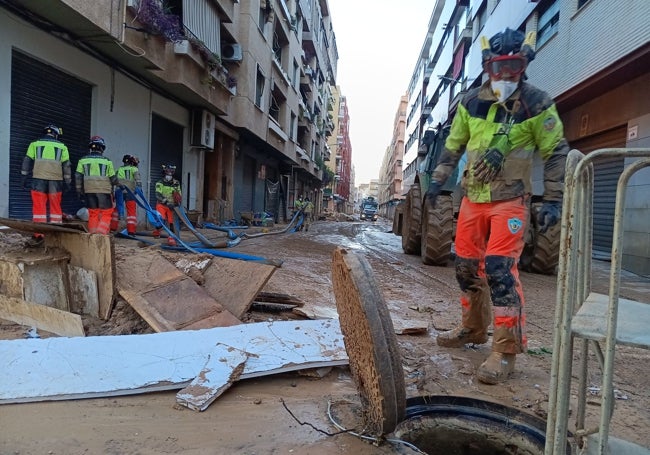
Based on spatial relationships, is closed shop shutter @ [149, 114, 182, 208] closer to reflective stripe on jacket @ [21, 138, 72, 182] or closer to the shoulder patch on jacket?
reflective stripe on jacket @ [21, 138, 72, 182]

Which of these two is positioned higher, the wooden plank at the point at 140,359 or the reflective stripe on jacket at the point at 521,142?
the reflective stripe on jacket at the point at 521,142

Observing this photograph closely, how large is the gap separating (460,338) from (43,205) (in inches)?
241

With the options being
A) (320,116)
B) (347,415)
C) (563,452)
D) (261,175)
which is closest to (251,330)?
(347,415)

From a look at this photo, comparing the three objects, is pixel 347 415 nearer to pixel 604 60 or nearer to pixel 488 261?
pixel 488 261

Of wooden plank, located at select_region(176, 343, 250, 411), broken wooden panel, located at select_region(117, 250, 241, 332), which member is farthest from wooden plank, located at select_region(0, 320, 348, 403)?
broken wooden panel, located at select_region(117, 250, 241, 332)

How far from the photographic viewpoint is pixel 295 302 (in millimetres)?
3627

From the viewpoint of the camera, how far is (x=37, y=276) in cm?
306

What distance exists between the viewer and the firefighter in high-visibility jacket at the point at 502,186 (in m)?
2.44

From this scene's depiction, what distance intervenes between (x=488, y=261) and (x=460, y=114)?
3.42 feet

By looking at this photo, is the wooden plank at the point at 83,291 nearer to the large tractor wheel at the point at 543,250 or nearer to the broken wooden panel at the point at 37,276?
the broken wooden panel at the point at 37,276

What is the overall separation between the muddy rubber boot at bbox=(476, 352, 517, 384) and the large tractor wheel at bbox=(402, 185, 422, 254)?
584cm

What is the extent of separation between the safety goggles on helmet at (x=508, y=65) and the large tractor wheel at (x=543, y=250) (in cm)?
413

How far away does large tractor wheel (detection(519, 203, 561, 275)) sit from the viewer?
637 centimetres

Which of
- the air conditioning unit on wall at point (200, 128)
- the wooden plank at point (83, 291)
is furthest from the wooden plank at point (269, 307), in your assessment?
the air conditioning unit on wall at point (200, 128)
